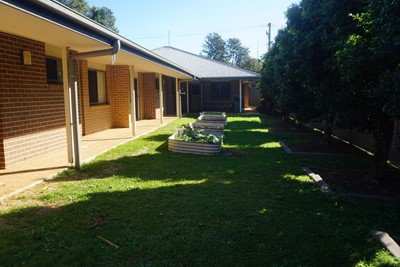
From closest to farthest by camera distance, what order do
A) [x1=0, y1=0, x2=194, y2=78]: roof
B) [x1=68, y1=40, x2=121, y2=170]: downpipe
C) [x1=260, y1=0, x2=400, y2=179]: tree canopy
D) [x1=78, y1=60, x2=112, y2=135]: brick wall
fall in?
[x1=260, y1=0, x2=400, y2=179]: tree canopy, [x1=0, y1=0, x2=194, y2=78]: roof, [x1=68, y1=40, x2=121, y2=170]: downpipe, [x1=78, y1=60, x2=112, y2=135]: brick wall

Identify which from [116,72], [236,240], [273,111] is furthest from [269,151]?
[273,111]

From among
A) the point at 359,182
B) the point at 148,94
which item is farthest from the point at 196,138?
the point at 148,94

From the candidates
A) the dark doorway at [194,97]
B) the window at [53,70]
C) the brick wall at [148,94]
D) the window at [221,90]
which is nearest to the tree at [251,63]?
the window at [221,90]

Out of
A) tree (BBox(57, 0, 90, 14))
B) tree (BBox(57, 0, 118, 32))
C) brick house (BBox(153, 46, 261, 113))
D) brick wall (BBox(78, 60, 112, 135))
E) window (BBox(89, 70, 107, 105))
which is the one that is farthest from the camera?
tree (BBox(57, 0, 90, 14))

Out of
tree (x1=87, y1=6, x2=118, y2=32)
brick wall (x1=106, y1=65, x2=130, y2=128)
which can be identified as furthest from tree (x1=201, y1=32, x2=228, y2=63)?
brick wall (x1=106, y1=65, x2=130, y2=128)

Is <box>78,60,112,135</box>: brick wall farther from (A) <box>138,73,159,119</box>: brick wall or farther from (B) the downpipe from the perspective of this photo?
(A) <box>138,73,159,119</box>: brick wall

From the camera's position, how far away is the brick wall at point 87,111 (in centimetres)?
1059

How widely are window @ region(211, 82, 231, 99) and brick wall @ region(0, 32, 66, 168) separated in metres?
19.7

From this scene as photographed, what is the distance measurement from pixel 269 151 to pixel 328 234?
551 centimetres

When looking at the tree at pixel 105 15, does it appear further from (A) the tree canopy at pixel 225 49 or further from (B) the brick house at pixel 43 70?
(B) the brick house at pixel 43 70

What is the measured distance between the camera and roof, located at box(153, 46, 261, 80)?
2481 centimetres

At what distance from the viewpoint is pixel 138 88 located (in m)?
18.1

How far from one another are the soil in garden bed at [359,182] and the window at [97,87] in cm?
822

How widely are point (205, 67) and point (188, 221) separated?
79.1 feet
